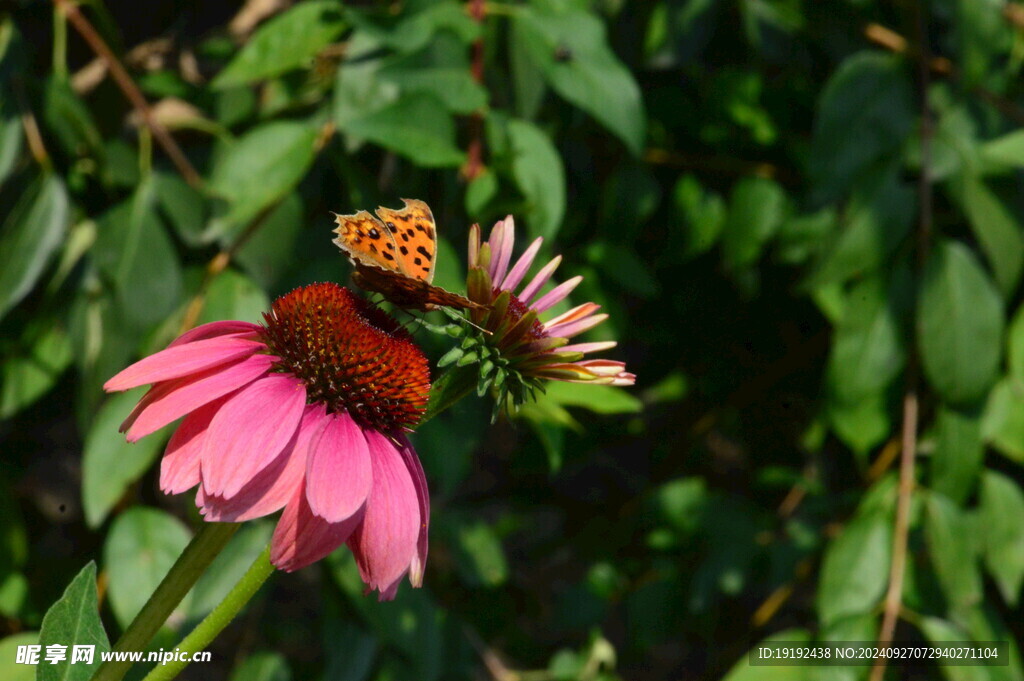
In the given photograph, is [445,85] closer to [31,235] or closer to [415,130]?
[415,130]

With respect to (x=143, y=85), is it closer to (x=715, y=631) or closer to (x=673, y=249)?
(x=673, y=249)

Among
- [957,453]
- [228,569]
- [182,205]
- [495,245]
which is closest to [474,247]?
[495,245]

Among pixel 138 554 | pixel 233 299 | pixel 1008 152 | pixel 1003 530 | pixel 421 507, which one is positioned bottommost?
pixel 1003 530

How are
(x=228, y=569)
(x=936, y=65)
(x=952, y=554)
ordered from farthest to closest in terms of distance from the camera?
(x=936, y=65) → (x=952, y=554) → (x=228, y=569)

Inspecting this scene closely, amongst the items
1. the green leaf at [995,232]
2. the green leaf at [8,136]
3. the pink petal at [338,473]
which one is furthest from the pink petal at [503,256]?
the green leaf at [995,232]

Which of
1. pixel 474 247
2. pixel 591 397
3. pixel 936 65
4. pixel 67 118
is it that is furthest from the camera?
pixel 936 65

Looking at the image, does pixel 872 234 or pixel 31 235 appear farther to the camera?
pixel 872 234

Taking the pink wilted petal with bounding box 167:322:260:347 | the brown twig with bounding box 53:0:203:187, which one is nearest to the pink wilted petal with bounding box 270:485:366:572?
the pink wilted petal with bounding box 167:322:260:347

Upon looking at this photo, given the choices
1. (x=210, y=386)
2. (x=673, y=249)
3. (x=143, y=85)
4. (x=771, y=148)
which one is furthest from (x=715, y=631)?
(x=210, y=386)
